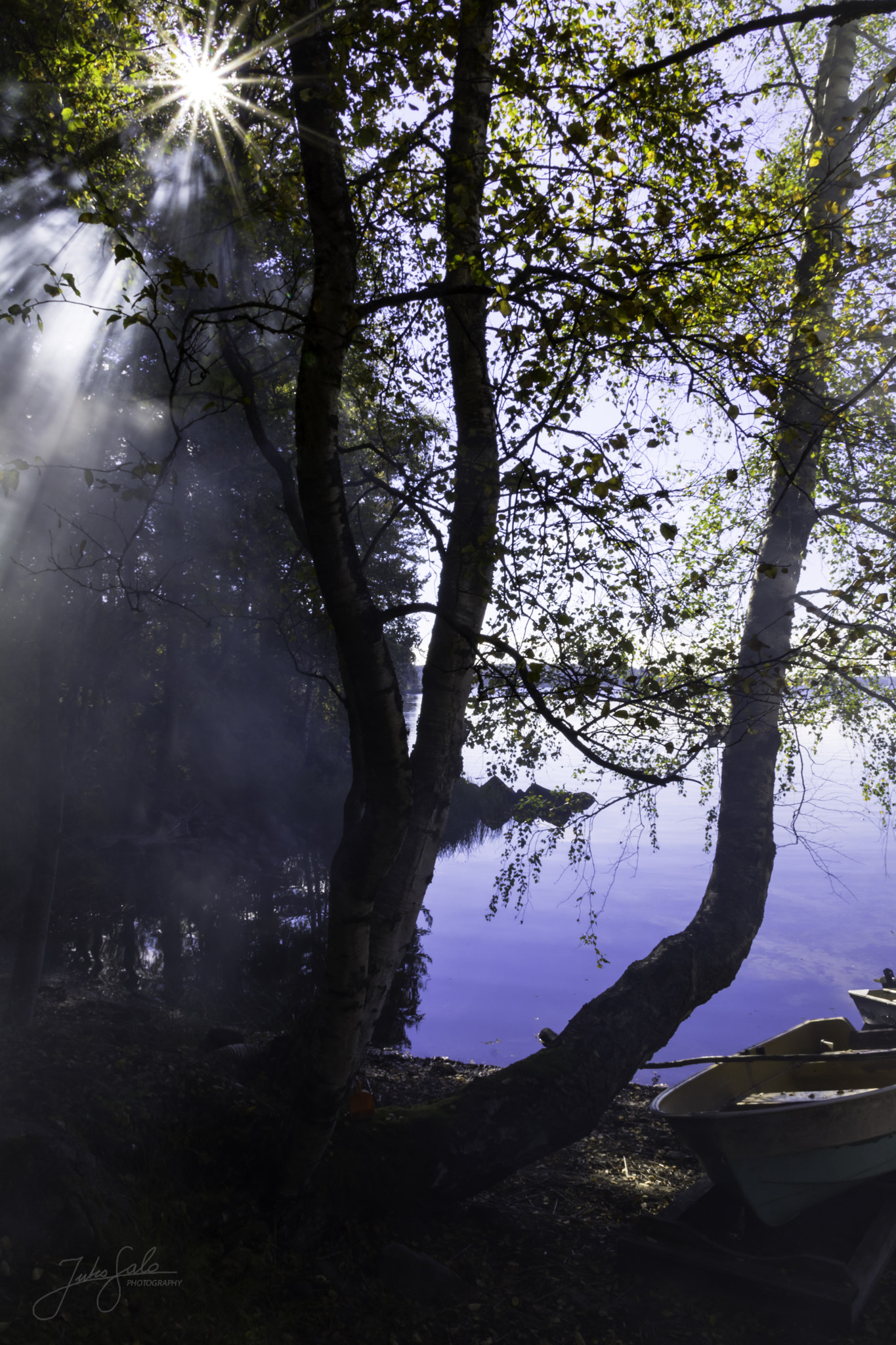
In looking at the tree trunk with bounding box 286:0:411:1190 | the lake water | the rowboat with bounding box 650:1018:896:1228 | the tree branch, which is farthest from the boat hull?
the tree branch

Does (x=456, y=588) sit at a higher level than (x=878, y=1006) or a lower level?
higher

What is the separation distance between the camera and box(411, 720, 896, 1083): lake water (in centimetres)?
1442

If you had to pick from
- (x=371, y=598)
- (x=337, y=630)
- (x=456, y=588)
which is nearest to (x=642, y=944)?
(x=456, y=588)

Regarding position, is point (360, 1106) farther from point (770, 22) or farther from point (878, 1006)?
point (770, 22)

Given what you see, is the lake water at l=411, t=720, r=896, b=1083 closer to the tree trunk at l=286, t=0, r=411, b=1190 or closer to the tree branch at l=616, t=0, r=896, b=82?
the tree trunk at l=286, t=0, r=411, b=1190

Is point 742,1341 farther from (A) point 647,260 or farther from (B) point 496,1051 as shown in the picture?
(B) point 496,1051

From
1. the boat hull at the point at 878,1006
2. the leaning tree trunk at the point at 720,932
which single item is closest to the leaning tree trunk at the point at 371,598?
the leaning tree trunk at the point at 720,932

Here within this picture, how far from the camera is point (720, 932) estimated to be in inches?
305

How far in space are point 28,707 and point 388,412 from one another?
11.9 metres

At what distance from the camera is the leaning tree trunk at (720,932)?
18.0ft

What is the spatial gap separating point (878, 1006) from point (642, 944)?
10281mm

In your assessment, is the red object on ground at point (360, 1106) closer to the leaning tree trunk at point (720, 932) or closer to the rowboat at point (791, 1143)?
the leaning tree trunk at point (720, 932)

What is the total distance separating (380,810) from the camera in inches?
171

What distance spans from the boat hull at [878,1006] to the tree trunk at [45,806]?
8337mm
